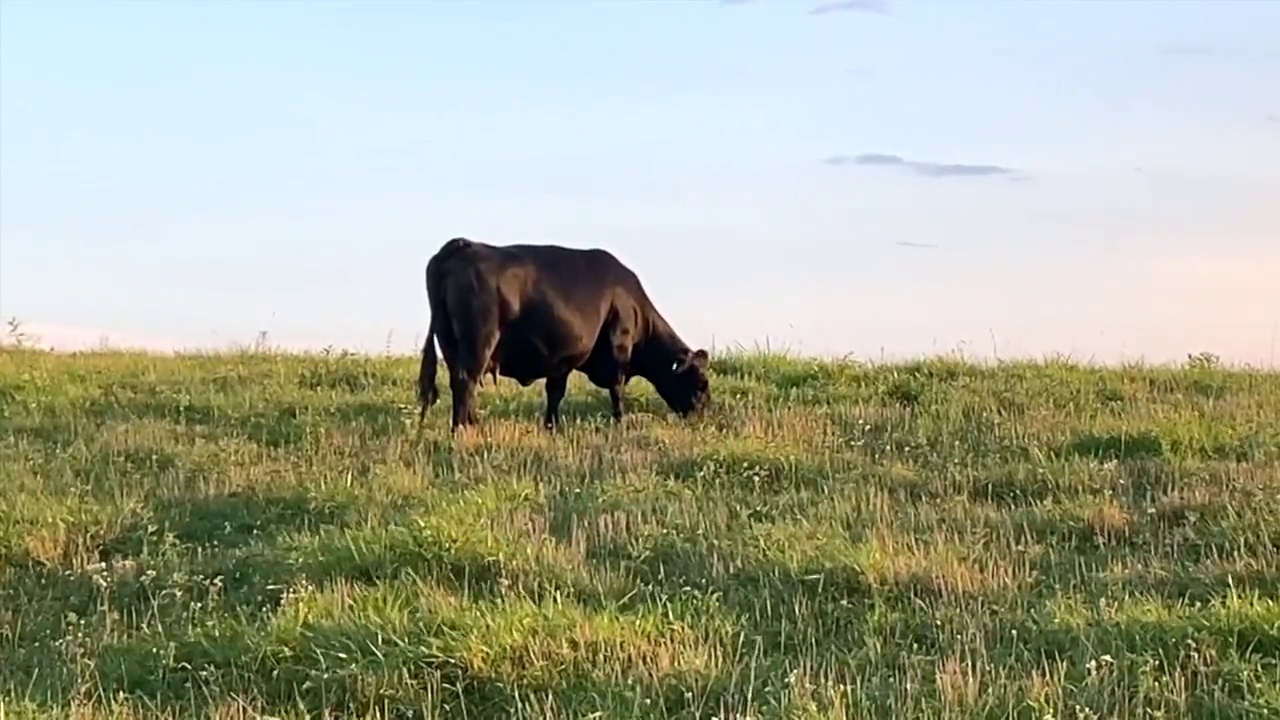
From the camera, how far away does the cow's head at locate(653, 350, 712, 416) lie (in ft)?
45.2

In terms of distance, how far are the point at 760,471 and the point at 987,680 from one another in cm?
408

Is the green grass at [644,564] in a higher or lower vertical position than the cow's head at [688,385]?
lower

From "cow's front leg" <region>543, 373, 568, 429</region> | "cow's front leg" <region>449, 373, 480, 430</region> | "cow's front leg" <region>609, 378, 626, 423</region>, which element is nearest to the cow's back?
"cow's front leg" <region>543, 373, 568, 429</region>

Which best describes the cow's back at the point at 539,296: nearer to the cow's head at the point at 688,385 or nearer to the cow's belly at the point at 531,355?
the cow's belly at the point at 531,355

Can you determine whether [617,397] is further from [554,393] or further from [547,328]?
[547,328]

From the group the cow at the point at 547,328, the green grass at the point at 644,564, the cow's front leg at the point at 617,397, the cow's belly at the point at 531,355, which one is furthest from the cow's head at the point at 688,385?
the cow's belly at the point at 531,355

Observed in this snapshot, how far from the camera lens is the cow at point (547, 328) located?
39.6 feet

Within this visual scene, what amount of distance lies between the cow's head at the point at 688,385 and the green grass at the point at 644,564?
1.11 metres

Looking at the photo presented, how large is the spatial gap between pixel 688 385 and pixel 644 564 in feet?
21.2

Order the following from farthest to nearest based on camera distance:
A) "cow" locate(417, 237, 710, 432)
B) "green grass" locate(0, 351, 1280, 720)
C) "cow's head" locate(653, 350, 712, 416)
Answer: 1. "cow's head" locate(653, 350, 712, 416)
2. "cow" locate(417, 237, 710, 432)
3. "green grass" locate(0, 351, 1280, 720)

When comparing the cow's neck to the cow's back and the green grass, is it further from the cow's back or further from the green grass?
the green grass

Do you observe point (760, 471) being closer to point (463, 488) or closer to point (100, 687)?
point (463, 488)

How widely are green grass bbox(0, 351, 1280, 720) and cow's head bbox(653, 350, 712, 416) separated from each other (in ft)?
3.64

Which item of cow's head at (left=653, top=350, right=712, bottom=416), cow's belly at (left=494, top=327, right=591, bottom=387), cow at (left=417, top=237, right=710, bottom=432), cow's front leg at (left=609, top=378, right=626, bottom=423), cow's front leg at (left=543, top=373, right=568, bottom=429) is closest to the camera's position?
cow at (left=417, top=237, right=710, bottom=432)
